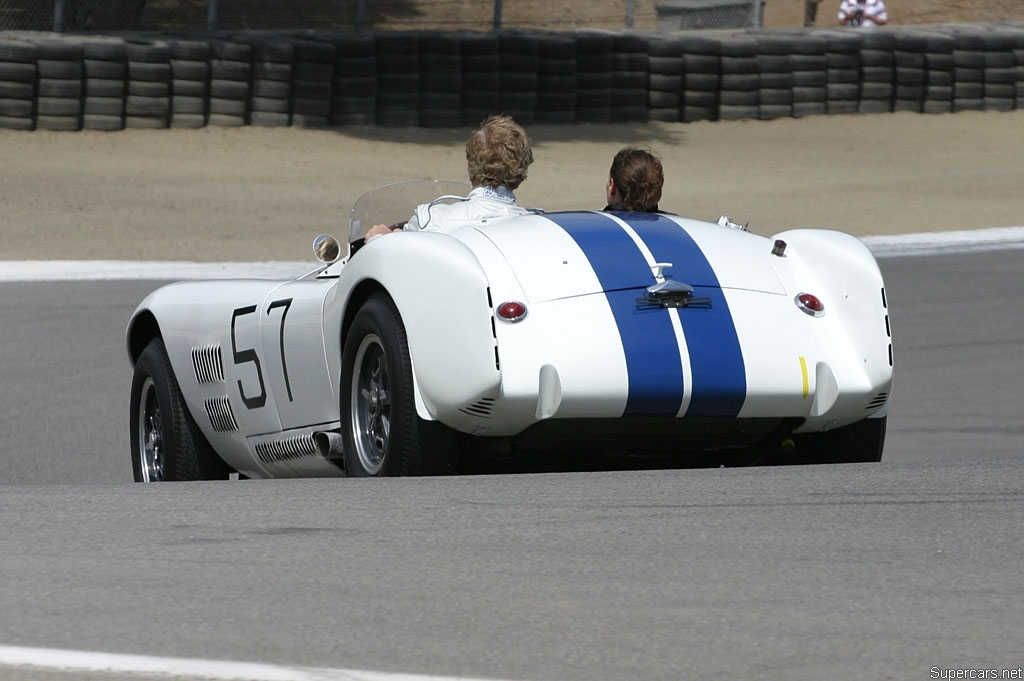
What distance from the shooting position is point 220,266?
11352 mm

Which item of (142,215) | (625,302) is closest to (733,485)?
(625,302)

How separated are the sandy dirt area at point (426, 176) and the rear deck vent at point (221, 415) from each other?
7.34m

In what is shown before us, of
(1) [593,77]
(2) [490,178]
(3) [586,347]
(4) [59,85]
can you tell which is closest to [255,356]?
(2) [490,178]

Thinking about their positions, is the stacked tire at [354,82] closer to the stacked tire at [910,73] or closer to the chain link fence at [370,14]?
the chain link fence at [370,14]

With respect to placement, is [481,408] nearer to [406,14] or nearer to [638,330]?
[638,330]

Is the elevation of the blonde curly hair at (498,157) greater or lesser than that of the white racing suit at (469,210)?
greater

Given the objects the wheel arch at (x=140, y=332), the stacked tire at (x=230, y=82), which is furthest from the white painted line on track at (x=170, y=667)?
the stacked tire at (x=230, y=82)

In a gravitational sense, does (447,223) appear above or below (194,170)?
above

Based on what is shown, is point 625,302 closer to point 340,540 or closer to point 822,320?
point 822,320

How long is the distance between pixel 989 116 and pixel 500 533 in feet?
62.3

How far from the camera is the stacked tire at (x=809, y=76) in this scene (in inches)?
780

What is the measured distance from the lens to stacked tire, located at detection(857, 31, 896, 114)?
66.3 ft

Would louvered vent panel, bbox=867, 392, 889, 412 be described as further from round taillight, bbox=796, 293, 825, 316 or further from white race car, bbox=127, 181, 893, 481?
round taillight, bbox=796, 293, 825, 316

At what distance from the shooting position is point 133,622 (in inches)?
118
